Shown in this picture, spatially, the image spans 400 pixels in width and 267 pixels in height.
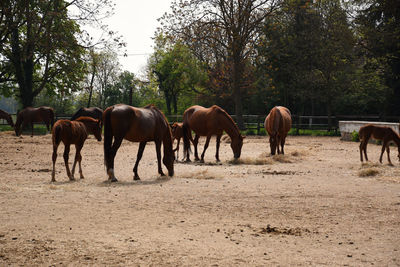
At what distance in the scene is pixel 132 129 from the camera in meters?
9.48

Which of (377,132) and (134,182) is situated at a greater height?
(377,132)

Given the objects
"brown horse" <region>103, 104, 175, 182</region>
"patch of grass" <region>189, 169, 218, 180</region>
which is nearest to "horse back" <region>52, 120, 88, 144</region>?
"brown horse" <region>103, 104, 175, 182</region>

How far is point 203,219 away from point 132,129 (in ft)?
13.8

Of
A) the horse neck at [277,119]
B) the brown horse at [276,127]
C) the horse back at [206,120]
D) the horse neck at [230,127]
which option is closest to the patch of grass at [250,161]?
the horse neck at [230,127]

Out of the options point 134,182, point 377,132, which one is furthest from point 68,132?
point 377,132

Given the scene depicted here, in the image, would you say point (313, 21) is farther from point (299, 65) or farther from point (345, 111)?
point (345, 111)

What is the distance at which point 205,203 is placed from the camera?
6.89 m

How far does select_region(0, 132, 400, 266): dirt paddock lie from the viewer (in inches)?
167

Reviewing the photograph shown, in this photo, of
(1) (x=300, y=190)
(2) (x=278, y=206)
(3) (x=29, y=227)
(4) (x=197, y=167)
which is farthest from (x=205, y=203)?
(4) (x=197, y=167)

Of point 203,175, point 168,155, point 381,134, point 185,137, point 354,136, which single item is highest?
point 381,134

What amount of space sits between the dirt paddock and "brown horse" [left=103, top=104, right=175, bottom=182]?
50cm

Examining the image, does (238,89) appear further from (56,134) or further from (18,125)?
(56,134)

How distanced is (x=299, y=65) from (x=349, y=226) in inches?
1249

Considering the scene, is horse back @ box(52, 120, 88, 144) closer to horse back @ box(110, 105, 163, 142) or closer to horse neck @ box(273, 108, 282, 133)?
horse back @ box(110, 105, 163, 142)
